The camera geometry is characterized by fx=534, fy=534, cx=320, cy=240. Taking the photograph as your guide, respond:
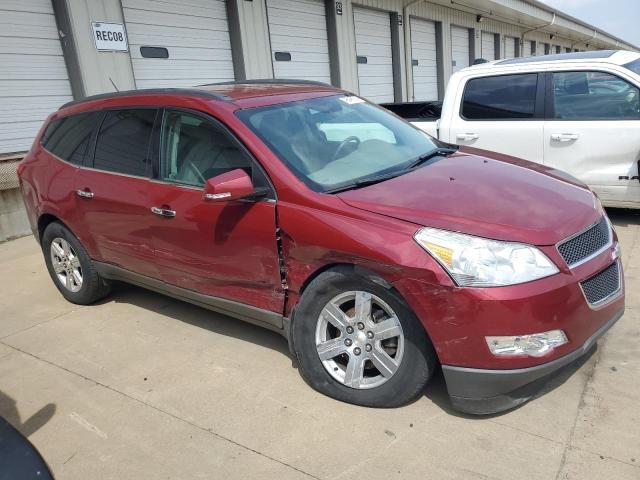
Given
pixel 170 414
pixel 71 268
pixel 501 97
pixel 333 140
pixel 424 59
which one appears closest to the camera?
pixel 170 414

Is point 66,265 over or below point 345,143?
below

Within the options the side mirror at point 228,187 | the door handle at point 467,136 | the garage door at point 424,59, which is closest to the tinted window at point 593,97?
the door handle at point 467,136

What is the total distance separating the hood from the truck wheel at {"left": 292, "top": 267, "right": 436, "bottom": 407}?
1.36ft

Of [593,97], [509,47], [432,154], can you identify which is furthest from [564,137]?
[509,47]

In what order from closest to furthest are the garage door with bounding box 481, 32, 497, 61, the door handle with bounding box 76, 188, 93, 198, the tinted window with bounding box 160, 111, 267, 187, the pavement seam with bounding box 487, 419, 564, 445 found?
the pavement seam with bounding box 487, 419, 564, 445, the tinted window with bounding box 160, 111, 267, 187, the door handle with bounding box 76, 188, 93, 198, the garage door with bounding box 481, 32, 497, 61

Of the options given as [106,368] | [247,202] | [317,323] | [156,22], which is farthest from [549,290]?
[156,22]

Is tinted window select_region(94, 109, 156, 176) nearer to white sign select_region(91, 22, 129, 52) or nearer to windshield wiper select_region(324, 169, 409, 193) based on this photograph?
windshield wiper select_region(324, 169, 409, 193)

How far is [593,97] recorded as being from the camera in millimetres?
5402

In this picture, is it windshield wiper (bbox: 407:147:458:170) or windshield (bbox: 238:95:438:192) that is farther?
windshield wiper (bbox: 407:147:458:170)

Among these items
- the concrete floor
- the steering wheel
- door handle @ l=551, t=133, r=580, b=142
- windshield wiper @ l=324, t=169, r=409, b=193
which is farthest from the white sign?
windshield wiper @ l=324, t=169, r=409, b=193

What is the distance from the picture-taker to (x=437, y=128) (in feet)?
20.5

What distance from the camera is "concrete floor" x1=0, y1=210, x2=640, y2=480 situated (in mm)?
2396

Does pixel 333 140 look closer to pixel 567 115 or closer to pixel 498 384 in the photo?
pixel 498 384

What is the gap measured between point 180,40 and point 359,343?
316 inches
